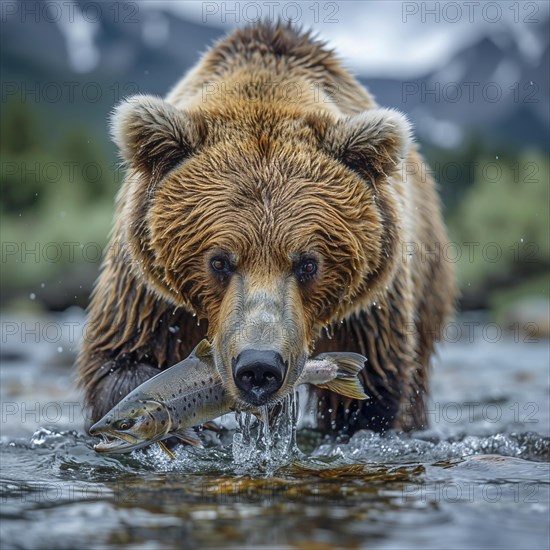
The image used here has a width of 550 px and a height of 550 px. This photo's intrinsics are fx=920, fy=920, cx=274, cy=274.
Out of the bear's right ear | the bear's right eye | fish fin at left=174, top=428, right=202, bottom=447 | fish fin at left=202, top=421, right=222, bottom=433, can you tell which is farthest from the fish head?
fish fin at left=202, top=421, right=222, bottom=433

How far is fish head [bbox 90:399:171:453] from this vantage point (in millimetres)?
4137

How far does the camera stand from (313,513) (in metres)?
3.43

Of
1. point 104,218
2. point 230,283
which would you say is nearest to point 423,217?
point 230,283

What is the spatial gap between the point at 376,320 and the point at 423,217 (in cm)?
155

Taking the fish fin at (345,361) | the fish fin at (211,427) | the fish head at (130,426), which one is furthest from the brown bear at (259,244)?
the fish fin at (211,427)

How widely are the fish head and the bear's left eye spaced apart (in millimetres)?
917

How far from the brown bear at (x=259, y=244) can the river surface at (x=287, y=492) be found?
1.38ft

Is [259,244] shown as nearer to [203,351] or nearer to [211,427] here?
[203,351]

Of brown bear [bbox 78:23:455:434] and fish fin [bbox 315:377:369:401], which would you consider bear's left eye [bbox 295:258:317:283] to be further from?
fish fin [bbox 315:377:369:401]

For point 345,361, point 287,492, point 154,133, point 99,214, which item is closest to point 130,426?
point 287,492

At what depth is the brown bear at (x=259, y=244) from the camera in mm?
4324

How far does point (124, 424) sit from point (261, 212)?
3.94 feet

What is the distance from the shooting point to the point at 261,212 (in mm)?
4477

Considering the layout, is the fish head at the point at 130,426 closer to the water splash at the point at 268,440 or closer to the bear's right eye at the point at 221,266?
the water splash at the point at 268,440
